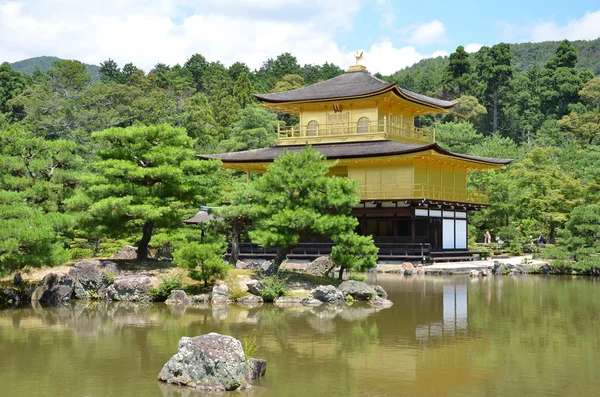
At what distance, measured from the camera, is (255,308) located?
18.4m

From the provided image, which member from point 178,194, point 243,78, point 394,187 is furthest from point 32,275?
point 243,78

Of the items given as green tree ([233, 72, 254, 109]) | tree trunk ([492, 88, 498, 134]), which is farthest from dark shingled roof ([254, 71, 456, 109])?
tree trunk ([492, 88, 498, 134])

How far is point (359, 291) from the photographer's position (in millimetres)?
19672

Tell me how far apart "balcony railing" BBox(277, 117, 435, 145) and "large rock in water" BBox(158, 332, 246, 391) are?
26.6 metres

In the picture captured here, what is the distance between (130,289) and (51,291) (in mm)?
2180

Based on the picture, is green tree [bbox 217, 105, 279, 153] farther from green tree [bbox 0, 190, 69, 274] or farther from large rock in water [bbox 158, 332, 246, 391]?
large rock in water [bbox 158, 332, 246, 391]

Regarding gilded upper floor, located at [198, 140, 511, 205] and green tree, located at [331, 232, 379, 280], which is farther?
gilded upper floor, located at [198, 140, 511, 205]

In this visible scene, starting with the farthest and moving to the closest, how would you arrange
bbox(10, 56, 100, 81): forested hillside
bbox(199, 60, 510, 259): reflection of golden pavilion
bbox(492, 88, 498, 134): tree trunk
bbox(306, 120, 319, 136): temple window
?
bbox(10, 56, 100, 81): forested hillside, bbox(492, 88, 498, 134): tree trunk, bbox(306, 120, 319, 136): temple window, bbox(199, 60, 510, 259): reflection of golden pavilion

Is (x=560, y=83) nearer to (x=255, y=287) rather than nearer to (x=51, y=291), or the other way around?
(x=255, y=287)

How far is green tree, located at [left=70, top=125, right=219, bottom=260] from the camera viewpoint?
2233 cm

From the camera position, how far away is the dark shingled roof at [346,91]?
36469mm

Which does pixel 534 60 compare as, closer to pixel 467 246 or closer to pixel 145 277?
pixel 467 246

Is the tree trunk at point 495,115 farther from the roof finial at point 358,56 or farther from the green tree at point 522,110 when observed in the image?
the roof finial at point 358,56

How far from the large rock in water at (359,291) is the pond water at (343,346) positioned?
97cm
